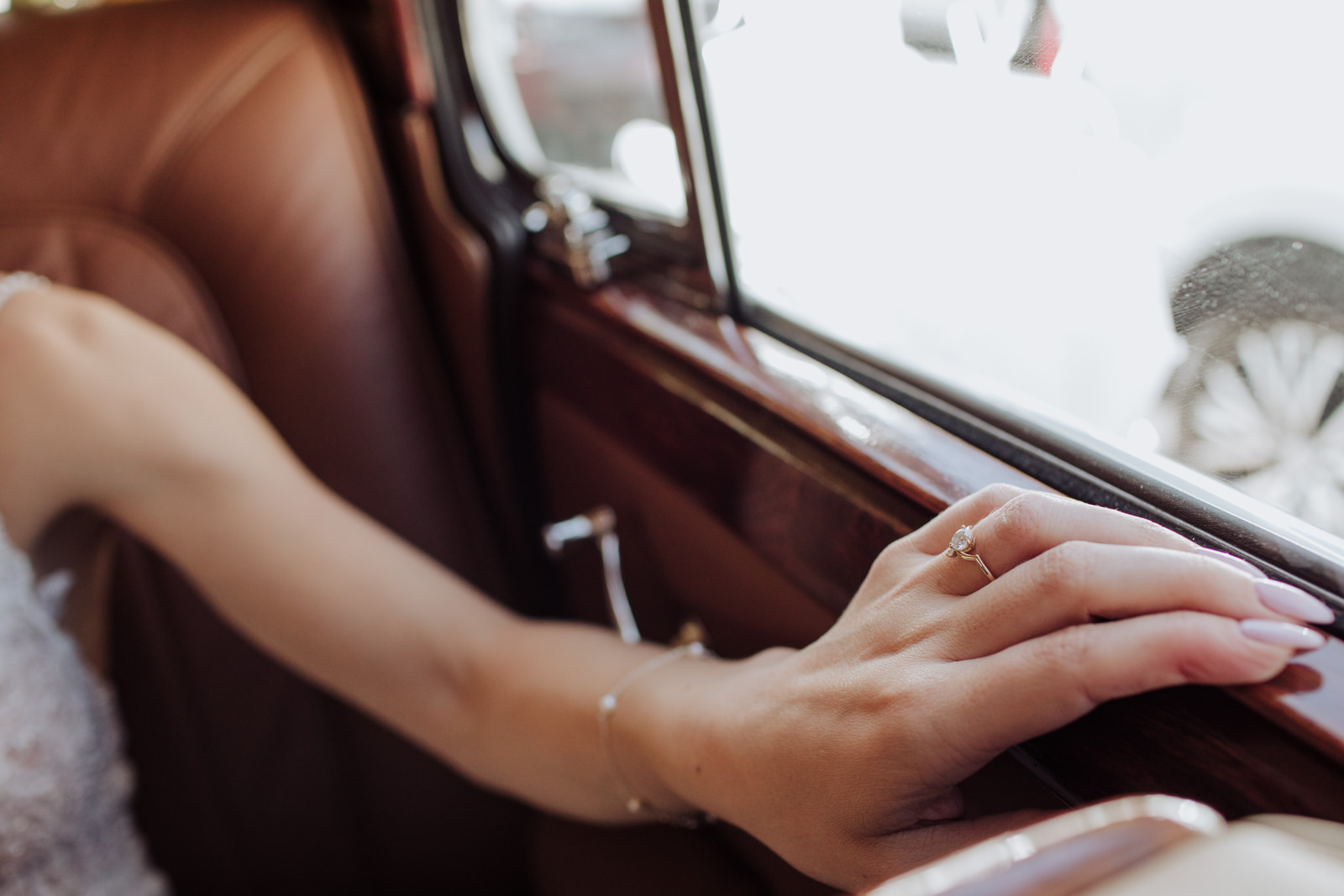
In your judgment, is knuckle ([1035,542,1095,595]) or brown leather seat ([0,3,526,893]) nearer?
knuckle ([1035,542,1095,595])

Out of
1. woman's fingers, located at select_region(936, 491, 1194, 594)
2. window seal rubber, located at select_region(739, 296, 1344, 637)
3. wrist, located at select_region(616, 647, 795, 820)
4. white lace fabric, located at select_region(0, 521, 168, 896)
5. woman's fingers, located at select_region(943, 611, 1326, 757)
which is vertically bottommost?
white lace fabric, located at select_region(0, 521, 168, 896)

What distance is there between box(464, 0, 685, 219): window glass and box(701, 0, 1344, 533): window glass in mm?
339

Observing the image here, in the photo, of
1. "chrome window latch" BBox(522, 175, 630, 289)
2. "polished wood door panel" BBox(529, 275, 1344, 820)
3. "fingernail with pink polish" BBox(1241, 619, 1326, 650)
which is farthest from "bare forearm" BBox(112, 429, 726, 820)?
"fingernail with pink polish" BBox(1241, 619, 1326, 650)

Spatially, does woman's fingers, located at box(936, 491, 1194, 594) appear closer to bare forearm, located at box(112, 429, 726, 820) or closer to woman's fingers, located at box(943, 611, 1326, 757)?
woman's fingers, located at box(943, 611, 1326, 757)

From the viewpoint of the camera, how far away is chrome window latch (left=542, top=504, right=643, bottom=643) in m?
0.94

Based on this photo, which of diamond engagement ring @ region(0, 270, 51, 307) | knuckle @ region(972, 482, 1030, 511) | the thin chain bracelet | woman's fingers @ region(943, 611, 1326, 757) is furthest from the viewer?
diamond engagement ring @ region(0, 270, 51, 307)

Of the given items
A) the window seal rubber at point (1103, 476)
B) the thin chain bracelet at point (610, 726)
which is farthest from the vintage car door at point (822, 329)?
the thin chain bracelet at point (610, 726)

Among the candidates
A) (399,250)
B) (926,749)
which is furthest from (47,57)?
(926,749)

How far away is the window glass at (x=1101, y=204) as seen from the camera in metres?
0.43

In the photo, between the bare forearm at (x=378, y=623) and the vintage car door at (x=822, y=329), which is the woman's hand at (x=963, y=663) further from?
the bare forearm at (x=378, y=623)

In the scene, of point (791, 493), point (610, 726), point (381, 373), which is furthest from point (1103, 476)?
point (381, 373)

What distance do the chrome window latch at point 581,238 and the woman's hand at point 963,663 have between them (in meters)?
0.62

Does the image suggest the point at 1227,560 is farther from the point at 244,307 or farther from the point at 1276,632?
the point at 244,307

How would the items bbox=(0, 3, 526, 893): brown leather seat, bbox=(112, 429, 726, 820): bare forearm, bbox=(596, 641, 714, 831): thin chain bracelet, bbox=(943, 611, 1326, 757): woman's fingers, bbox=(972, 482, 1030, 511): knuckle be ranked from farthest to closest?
bbox=(0, 3, 526, 893): brown leather seat < bbox=(112, 429, 726, 820): bare forearm < bbox=(596, 641, 714, 831): thin chain bracelet < bbox=(972, 482, 1030, 511): knuckle < bbox=(943, 611, 1326, 757): woman's fingers
